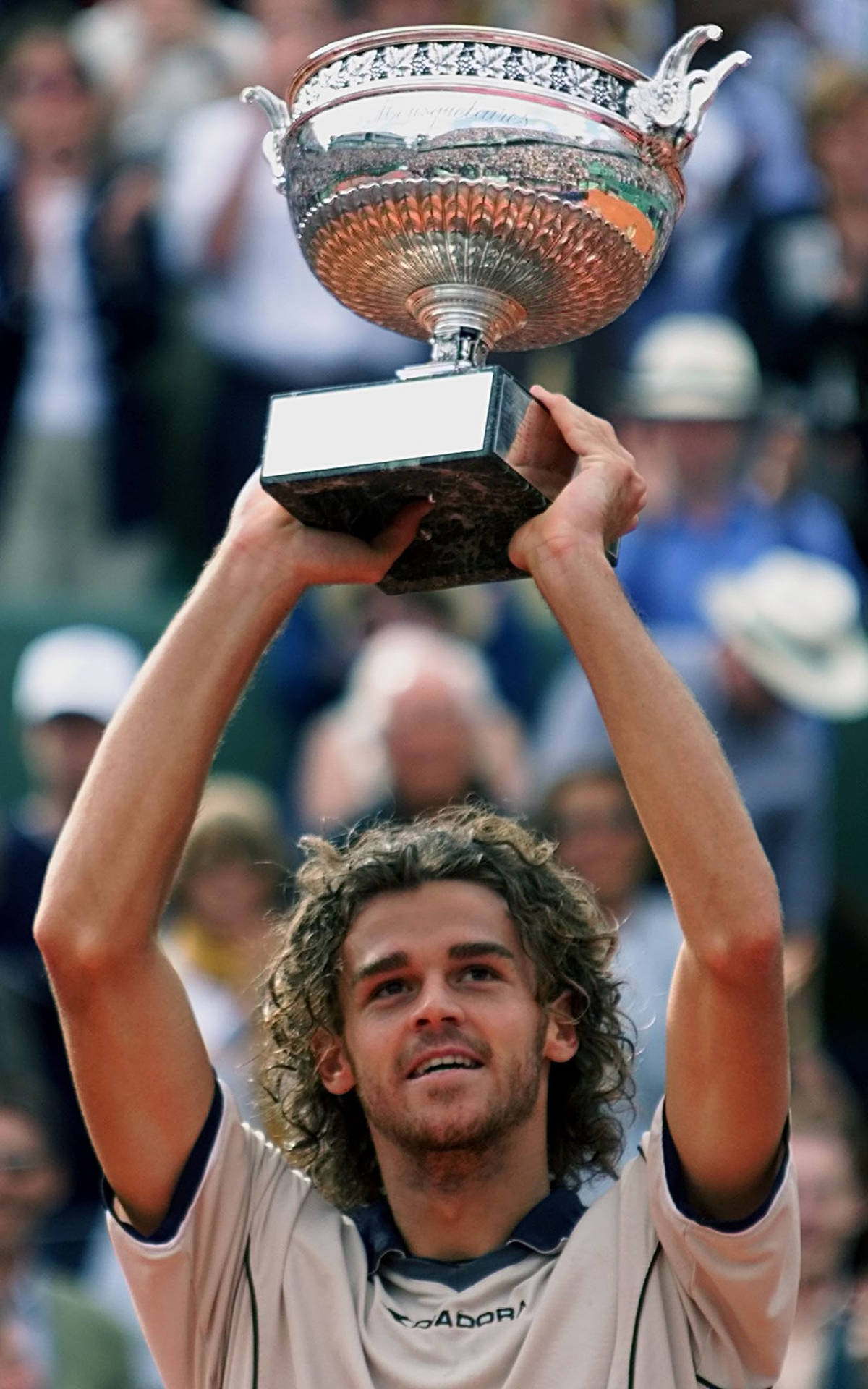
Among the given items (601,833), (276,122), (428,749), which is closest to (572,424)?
(276,122)

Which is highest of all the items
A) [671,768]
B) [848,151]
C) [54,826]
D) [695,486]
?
[848,151]

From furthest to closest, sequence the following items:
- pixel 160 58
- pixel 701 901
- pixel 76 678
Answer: pixel 160 58
pixel 76 678
pixel 701 901

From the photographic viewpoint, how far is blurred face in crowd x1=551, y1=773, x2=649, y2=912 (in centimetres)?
618

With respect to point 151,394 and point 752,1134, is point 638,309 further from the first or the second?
point 752,1134


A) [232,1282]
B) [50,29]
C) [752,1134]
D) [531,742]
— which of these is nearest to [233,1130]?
[232,1282]

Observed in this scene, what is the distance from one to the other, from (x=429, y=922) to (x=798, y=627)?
4.05 meters

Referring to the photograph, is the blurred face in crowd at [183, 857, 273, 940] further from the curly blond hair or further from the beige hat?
the curly blond hair

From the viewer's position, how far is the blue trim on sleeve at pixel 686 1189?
3211 mm

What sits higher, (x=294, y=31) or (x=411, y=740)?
(x=294, y=31)

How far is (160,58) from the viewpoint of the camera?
912 centimetres

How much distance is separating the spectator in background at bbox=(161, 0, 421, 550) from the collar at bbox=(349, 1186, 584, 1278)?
4893mm

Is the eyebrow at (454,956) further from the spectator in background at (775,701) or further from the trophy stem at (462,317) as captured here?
the spectator in background at (775,701)

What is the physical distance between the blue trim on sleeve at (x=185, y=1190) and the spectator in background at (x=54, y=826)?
247 cm

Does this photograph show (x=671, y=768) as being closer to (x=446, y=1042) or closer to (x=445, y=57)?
(x=446, y=1042)
